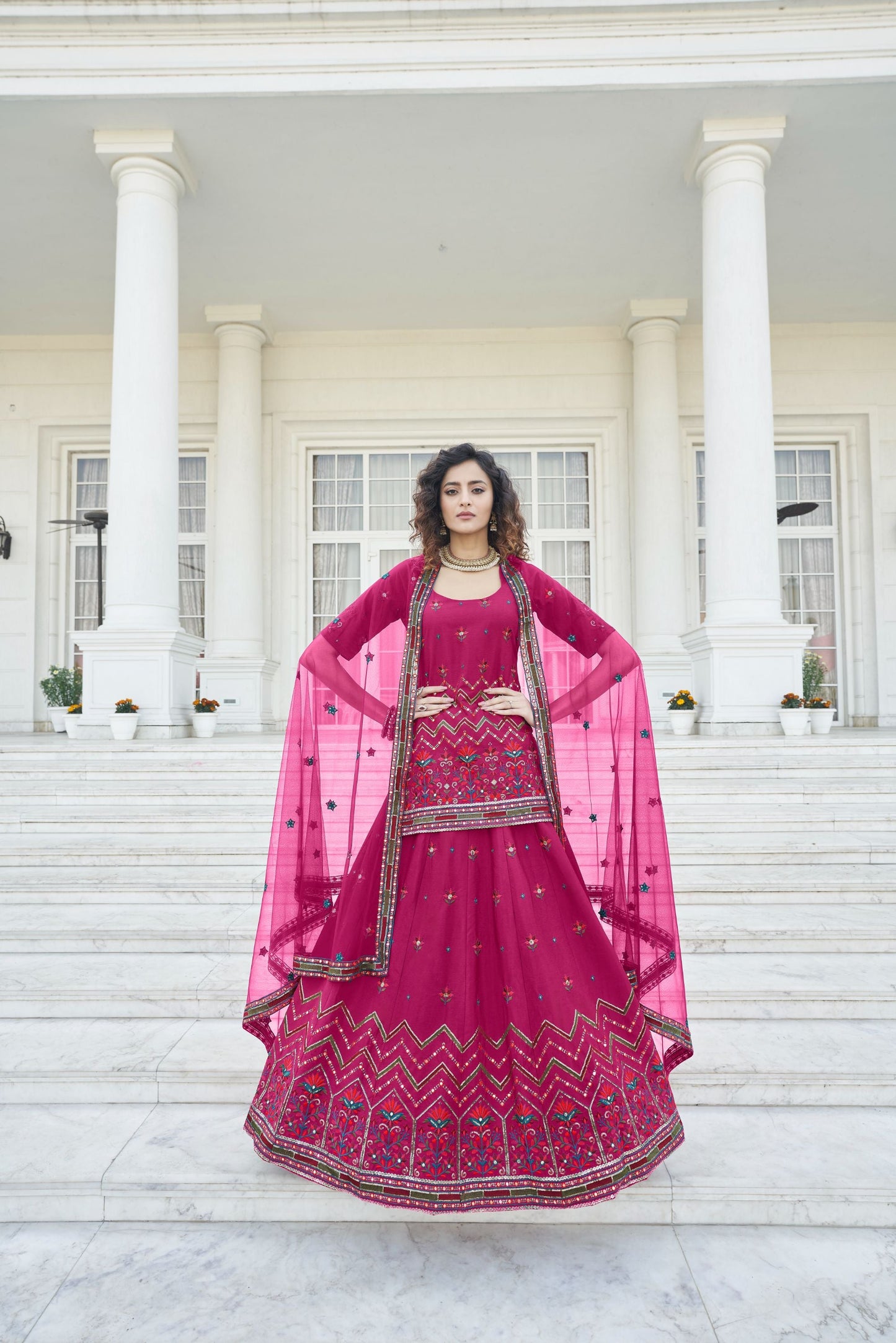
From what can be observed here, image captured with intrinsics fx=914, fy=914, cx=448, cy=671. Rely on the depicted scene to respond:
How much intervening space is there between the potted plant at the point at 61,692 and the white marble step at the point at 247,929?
5.86 metres

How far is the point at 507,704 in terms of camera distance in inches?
80.5

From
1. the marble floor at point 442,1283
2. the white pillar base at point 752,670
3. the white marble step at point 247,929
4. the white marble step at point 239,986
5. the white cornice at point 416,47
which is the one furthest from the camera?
the white pillar base at point 752,670

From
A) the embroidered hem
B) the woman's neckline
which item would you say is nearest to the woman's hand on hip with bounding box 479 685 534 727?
the woman's neckline

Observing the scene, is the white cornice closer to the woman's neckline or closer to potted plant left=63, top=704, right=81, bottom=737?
potted plant left=63, top=704, right=81, bottom=737

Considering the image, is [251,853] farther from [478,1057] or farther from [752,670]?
[752,670]

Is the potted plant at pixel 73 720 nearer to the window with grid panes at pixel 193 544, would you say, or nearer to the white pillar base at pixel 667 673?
the window with grid panes at pixel 193 544

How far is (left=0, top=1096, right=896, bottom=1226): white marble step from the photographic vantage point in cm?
190

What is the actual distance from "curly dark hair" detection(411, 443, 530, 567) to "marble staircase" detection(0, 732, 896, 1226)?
144 cm

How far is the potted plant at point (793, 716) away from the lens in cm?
619

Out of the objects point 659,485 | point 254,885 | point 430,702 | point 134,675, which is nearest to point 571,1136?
point 430,702

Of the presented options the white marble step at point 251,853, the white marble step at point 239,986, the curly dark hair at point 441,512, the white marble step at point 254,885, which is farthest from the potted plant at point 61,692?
the curly dark hair at point 441,512

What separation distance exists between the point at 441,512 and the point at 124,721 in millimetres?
4710

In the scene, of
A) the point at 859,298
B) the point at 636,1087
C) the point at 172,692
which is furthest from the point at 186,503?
the point at 636,1087

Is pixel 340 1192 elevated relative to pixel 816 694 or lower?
lower
